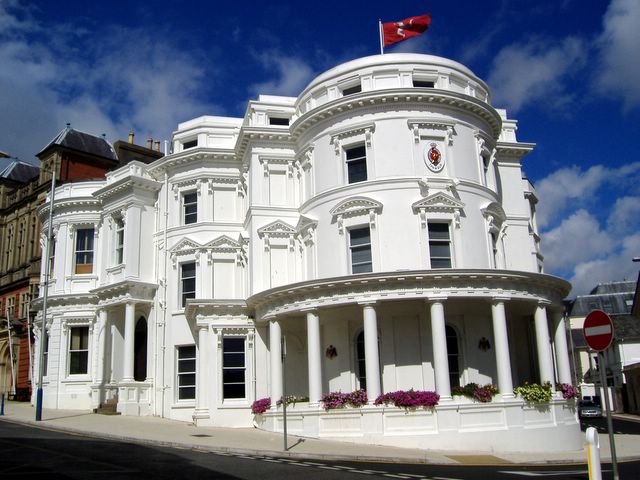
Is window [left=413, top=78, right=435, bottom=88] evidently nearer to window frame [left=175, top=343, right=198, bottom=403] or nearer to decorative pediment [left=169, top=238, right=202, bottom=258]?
decorative pediment [left=169, top=238, right=202, bottom=258]

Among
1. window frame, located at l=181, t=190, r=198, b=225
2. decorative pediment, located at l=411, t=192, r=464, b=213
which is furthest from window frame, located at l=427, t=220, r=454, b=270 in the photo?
Answer: window frame, located at l=181, t=190, r=198, b=225

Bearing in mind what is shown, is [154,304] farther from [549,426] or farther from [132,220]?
[549,426]

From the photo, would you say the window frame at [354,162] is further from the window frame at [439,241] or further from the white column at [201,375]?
the white column at [201,375]

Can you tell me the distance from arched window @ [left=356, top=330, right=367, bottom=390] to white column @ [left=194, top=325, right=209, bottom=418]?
658 cm

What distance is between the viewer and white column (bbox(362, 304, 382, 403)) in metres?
21.5

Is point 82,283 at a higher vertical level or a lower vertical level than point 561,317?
higher

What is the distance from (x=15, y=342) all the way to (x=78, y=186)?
11.8m

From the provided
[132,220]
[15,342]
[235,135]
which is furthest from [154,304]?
[15,342]

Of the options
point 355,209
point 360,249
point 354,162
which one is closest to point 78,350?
point 360,249

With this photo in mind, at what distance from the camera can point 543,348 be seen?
22891mm

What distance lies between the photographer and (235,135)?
31.5 meters

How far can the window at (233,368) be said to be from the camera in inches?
1065

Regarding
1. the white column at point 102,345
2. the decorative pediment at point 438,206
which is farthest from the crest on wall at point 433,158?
the white column at point 102,345

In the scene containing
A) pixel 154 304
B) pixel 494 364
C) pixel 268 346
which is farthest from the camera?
pixel 154 304
